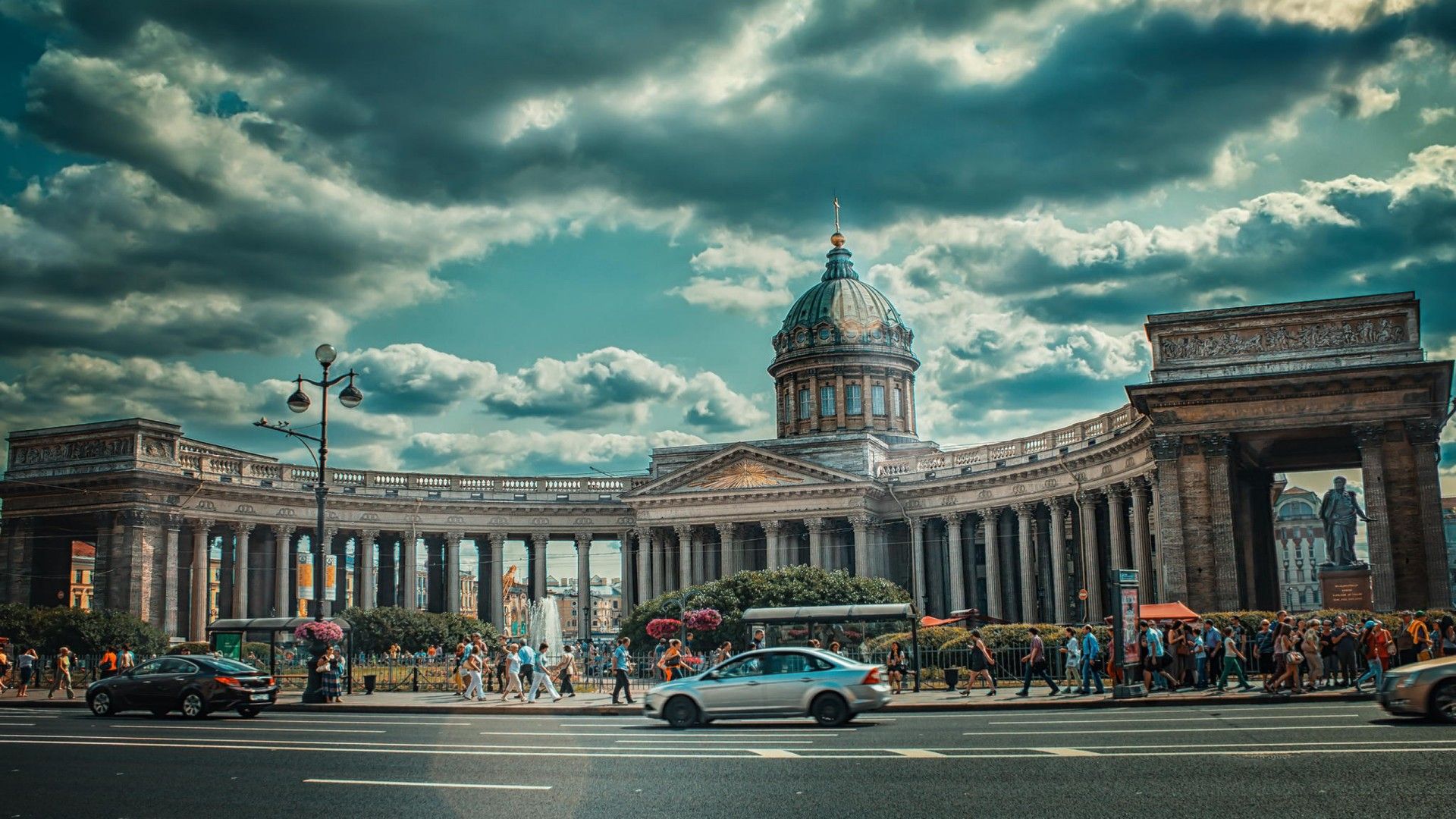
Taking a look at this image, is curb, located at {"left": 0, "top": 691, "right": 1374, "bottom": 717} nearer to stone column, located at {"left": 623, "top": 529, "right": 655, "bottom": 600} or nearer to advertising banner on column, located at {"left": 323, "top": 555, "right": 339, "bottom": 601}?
advertising banner on column, located at {"left": 323, "top": 555, "right": 339, "bottom": 601}

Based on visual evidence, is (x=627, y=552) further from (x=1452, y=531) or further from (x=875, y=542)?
(x=1452, y=531)

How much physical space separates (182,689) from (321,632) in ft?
26.2

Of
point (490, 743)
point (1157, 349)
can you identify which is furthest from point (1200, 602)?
point (490, 743)

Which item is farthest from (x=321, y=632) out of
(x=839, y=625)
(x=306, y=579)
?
(x=306, y=579)

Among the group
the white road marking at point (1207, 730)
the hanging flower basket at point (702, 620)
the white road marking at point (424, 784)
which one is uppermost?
the hanging flower basket at point (702, 620)

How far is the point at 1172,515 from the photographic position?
4716 cm

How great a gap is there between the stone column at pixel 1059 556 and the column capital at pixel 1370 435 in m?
24.2

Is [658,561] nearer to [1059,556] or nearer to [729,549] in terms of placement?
[729,549]

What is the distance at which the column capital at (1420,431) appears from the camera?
4400cm

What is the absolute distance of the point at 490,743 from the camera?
2245 cm

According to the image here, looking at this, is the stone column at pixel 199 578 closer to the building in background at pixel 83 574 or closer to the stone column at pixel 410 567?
the stone column at pixel 410 567

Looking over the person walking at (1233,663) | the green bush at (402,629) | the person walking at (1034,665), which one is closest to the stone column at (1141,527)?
the person walking at (1034,665)

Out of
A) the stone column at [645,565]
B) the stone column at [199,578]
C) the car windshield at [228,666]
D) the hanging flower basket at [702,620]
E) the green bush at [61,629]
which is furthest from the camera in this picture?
the stone column at [645,565]

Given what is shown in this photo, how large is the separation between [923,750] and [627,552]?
6822cm
